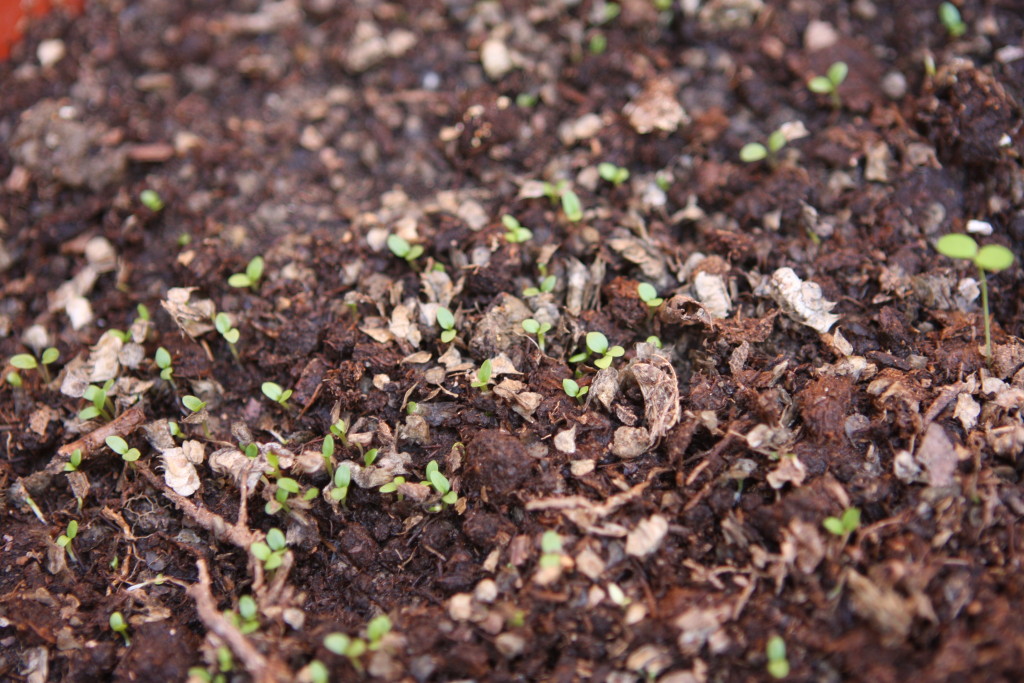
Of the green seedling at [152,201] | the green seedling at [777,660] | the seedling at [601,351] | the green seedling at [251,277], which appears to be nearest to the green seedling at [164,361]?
the green seedling at [251,277]

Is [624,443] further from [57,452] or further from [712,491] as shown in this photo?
[57,452]

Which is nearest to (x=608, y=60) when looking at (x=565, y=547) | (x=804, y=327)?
(x=804, y=327)

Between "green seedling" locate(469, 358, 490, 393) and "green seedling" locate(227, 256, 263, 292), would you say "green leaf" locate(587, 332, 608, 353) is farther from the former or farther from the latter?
"green seedling" locate(227, 256, 263, 292)

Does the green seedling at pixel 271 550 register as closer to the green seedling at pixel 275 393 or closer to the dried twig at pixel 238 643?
the dried twig at pixel 238 643

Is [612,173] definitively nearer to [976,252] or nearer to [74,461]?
[976,252]

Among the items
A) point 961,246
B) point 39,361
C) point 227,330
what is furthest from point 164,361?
point 961,246

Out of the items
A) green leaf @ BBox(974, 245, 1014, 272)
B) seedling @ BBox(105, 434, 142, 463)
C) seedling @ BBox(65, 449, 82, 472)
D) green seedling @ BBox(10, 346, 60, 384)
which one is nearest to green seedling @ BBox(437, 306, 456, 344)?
seedling @ BBox(105, 434, 142, 463)
